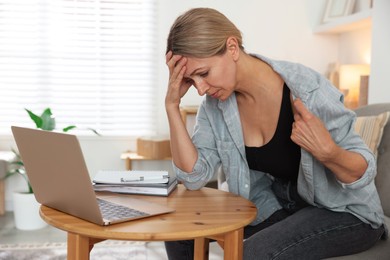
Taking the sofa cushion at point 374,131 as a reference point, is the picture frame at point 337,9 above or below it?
above

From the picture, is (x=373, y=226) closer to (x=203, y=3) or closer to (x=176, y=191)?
(x=176, y=191)

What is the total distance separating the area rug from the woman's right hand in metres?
1.37

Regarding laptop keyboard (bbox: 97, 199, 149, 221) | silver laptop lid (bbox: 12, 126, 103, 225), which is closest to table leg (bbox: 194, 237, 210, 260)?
laptop keyboard (bbox: 97, 199, 149, 221)

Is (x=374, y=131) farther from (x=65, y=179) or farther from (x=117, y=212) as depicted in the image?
(x=65, y=179)

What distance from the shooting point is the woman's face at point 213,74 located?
1.41 meters

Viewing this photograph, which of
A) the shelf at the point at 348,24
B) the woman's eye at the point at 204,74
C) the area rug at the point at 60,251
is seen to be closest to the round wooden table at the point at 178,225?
the woman's eye at the point at 204,74

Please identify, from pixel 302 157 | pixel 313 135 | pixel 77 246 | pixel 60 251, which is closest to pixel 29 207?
pixel 60 251

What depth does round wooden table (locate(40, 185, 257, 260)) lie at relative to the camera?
42.8 inches

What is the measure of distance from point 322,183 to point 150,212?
0.51 m

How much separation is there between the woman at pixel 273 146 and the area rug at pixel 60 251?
4.01 feet

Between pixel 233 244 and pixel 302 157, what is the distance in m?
0.34

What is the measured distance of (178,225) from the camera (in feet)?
3.77

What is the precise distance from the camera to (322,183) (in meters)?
1.42

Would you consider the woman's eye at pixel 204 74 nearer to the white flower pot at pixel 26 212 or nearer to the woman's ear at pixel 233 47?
the woman's ear at pixel 233 47
